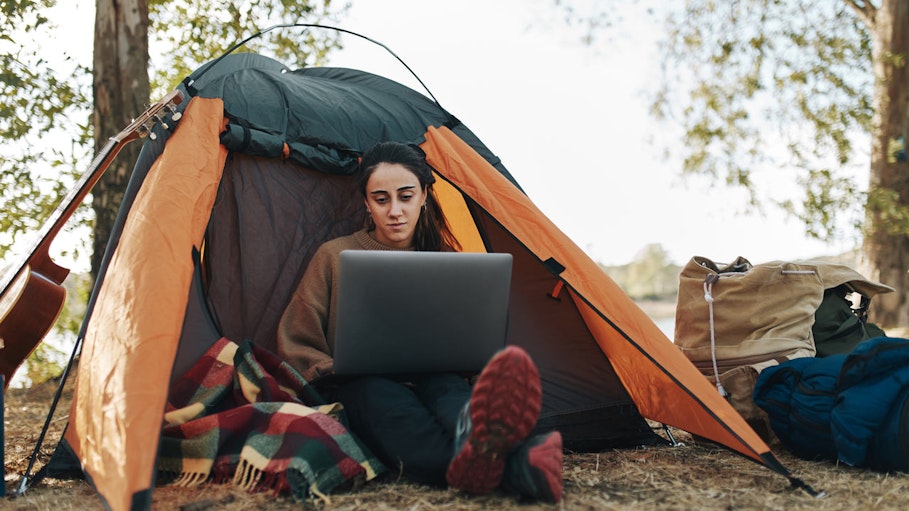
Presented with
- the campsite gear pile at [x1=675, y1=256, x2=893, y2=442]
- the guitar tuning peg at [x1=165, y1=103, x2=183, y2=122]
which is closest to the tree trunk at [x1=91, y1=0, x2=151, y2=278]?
the guitar tuning peg at [x1=165, y1=103, x2=183, y2=122]

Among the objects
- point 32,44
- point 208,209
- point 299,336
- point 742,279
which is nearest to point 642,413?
point 742,279

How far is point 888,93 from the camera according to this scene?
22.9 feet

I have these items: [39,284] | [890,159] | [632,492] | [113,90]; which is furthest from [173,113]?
[890,159]

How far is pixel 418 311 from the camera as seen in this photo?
7.67 ft

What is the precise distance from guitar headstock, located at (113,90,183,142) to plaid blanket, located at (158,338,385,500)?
0.81 meters

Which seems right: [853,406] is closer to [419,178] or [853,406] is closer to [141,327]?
[419,178]

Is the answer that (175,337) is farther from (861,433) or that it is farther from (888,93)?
(888,93)

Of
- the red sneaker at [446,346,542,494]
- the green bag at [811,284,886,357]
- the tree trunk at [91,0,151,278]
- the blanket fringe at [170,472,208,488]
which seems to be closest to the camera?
the red sneaker at [446,346,542,494]

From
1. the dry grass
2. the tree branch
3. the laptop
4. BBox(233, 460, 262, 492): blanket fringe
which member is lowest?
the dry grass

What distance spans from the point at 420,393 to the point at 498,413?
67cm

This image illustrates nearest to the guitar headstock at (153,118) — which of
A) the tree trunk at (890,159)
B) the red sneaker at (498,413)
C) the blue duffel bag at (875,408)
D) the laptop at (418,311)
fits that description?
the laptop at (418,311)

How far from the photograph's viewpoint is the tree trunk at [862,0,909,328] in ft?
22.5

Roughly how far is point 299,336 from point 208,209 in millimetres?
545

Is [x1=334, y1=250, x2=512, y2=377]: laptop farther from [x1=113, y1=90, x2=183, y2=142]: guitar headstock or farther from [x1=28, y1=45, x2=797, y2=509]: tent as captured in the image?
[x1=113, y1=90, x2=183, y2=142]: guitar headstock
